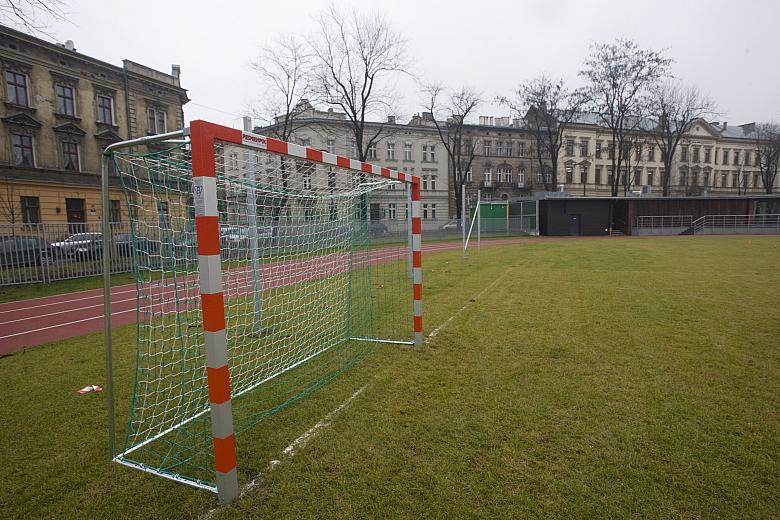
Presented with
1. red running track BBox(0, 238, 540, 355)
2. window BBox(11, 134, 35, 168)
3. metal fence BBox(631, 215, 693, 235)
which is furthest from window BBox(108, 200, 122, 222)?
metal fence BBox(631, 215, 693, 235)

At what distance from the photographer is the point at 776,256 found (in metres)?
15.2

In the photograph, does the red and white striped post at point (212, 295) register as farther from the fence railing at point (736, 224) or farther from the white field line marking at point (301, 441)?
the fence railing at point (736, 224)

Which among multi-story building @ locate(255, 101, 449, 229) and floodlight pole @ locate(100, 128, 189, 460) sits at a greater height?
multi-story building @ locate(255, 101, 449, 229)

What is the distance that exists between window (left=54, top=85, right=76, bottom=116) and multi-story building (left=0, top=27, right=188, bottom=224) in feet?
0.16

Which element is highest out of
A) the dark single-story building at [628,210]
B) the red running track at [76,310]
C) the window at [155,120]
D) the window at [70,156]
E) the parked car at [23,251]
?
the window at [155,120]

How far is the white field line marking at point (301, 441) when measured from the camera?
8.43 ft

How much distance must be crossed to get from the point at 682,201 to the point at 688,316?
109 ft

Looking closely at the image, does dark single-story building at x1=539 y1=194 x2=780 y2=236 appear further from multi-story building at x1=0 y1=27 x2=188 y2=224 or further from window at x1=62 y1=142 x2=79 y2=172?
window at x1=62 y1=142 x2=79 y2=172

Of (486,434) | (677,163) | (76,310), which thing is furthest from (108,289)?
(677,163)

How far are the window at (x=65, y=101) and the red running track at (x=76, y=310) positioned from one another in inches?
793

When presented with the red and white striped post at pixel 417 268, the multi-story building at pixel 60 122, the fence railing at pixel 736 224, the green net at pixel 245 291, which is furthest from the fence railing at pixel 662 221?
the multi-story building at pixel 60 122

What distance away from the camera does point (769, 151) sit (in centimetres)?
5278

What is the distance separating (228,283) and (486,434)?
376 centimetres

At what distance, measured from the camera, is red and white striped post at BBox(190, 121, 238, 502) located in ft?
7.84
